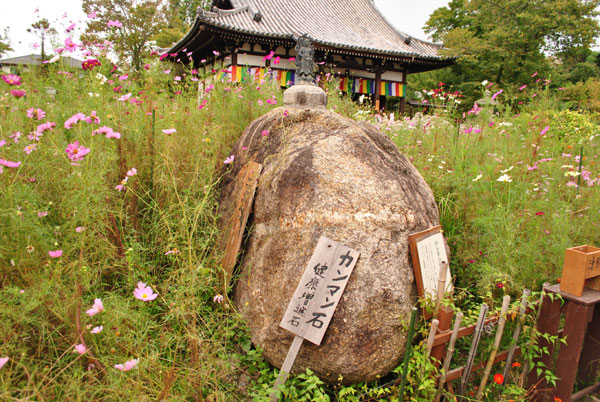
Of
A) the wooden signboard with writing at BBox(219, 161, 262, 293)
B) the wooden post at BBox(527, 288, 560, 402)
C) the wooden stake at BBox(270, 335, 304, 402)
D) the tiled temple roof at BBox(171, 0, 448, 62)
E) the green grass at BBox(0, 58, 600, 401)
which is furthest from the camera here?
the tiled temple roof at BBox(171, 0, 448, 62)

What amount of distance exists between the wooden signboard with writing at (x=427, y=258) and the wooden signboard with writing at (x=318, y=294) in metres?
0.34

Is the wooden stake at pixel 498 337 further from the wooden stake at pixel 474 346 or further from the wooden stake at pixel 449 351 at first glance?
the wooden stake at pixel 449 351

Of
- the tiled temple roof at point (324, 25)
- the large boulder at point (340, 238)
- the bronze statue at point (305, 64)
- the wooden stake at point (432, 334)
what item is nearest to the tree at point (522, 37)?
the tiled temple roof at point (324, 25)

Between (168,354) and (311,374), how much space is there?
27.1 inches

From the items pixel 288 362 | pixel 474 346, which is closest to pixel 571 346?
pixel 474 346

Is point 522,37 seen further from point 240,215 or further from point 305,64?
point 240,215

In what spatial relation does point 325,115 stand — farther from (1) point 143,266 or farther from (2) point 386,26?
(2) point 386,26

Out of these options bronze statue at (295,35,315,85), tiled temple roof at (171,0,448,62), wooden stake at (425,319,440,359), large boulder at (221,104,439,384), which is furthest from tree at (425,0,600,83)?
wooden stake at (425,319,440,359)

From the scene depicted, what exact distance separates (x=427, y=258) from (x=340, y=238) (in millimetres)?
507

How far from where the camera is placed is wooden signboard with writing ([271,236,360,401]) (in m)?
1.79

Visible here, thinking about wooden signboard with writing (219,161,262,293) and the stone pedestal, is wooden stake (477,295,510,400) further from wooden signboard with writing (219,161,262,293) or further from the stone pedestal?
the stone pedestal

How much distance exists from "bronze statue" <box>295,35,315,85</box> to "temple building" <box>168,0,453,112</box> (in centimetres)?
633

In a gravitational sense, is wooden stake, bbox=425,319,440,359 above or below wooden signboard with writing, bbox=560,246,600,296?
below

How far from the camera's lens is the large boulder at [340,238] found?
184cm
